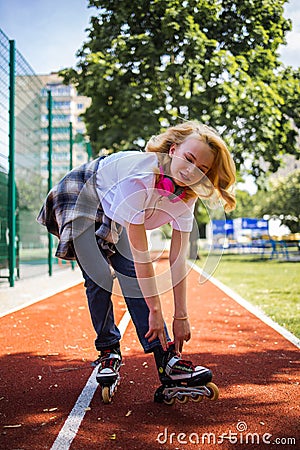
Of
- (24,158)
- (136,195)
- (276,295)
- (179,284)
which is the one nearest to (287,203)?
(24,158)

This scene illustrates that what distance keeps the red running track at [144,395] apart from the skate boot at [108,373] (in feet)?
0.24

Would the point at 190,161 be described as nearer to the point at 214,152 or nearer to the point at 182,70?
the point at 214,152

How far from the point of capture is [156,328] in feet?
11.0

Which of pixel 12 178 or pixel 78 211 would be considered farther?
pixel 12 178

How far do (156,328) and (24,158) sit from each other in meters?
9.43

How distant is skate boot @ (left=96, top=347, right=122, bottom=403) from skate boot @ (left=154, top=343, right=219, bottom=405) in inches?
13.9

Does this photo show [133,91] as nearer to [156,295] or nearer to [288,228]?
[156,295]

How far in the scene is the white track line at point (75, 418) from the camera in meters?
2.88

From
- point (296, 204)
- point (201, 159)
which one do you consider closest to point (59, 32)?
point (201, 159)

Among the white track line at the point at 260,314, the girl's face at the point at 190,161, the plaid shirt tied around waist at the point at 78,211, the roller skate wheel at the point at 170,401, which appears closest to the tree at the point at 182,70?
the white track line at the point at 260,314

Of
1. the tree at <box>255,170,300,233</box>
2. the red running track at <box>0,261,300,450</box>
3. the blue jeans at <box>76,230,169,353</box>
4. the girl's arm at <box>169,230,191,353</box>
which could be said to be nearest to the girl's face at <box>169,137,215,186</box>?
the girl's arm at <box>169,230,191,353</box>

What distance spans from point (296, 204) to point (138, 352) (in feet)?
145

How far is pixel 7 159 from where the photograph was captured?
10.5m

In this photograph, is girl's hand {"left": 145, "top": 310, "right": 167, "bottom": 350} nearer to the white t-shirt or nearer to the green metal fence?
the white t-shirt
